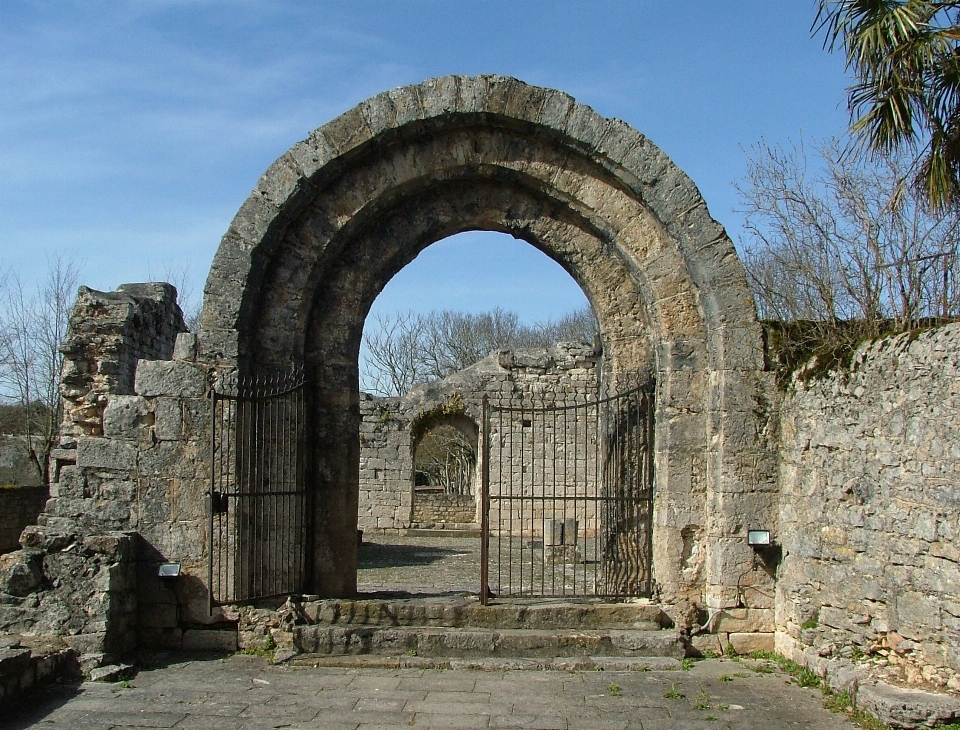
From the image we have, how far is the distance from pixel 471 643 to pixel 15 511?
1014 centimetres

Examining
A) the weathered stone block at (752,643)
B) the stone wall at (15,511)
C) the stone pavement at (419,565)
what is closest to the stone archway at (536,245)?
the weathered stone block at (752,643)

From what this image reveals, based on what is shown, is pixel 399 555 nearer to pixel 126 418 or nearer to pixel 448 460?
pixel 126 418

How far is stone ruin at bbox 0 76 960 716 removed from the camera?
21.9 ft

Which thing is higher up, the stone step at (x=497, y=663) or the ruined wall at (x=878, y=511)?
the ruined wall at (x=878, y=511)

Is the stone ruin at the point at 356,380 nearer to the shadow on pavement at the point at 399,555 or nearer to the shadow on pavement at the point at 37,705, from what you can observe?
the shadow on pavement at the point at 37,705

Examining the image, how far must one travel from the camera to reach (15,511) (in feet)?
46.8

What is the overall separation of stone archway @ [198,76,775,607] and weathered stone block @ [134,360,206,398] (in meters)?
0.23

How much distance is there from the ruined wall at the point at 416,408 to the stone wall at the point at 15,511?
21.8 feet

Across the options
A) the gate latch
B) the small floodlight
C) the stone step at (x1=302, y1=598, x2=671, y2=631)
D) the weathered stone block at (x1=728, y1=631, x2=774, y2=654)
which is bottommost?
the weathered stone block at (x1=728, y1=631, x2=774, y2=654)

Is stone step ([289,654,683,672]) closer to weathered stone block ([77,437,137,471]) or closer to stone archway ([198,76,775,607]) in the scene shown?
stone archway ([198,76,775,607])

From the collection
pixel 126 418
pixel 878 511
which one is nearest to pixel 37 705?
pixel 126 418

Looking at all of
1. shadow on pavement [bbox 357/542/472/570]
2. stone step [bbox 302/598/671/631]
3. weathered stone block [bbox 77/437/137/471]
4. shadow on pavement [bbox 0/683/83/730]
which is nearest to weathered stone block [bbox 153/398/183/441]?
weathered stone block [bbox 77/437/137/471]

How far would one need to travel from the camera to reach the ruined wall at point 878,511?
5.16 metres

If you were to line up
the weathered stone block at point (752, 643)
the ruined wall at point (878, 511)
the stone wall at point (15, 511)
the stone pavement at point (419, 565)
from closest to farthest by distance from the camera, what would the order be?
the ruined wall at point (878, 511) → the weathered stone block at point (752, 643) → the stone pavement at point (419, 565) → the stone wall at point (15, 511)
